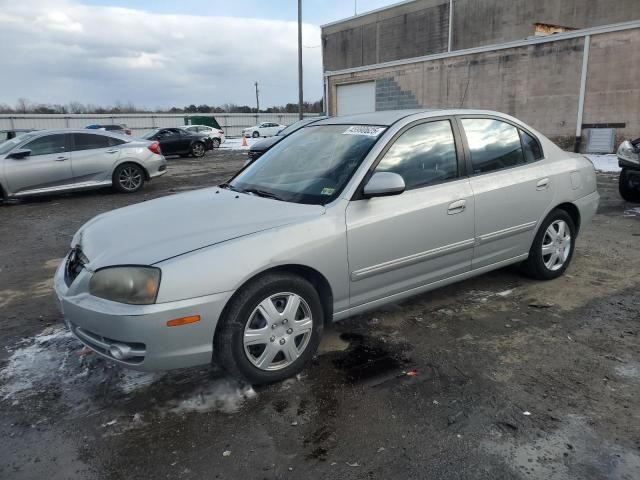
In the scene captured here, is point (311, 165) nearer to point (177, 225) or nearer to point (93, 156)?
point (177, 225)

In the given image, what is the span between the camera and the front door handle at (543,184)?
14.3ft

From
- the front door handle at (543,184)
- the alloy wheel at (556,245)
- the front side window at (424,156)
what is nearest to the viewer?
the front side window at (424,156)

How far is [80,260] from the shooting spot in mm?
3178

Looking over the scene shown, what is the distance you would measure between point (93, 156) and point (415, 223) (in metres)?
8.97

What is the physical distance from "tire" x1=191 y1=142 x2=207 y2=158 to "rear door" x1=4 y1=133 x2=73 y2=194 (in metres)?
12.4

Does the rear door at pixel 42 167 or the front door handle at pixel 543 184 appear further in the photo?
the rear door at pixel 42 167

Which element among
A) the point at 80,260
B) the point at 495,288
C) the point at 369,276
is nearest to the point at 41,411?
the point at 80,260

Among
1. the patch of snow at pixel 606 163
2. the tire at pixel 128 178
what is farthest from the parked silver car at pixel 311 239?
the patch of snow at pixel 606 163

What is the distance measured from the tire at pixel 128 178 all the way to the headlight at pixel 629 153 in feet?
31.3

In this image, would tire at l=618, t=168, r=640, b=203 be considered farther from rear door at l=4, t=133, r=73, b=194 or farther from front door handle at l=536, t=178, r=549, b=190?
rear door at l=4, t=133, r=73, b=194

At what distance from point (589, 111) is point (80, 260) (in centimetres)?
1850

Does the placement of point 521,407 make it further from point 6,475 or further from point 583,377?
point 6,475

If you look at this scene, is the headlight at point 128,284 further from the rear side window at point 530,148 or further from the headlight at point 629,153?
the headlight at point 629,153

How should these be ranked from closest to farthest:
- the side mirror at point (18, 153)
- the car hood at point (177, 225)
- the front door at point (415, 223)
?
the car hood at point (177, 225) < the front door at point (415, 223) < the side mirror at point (18, 153)
